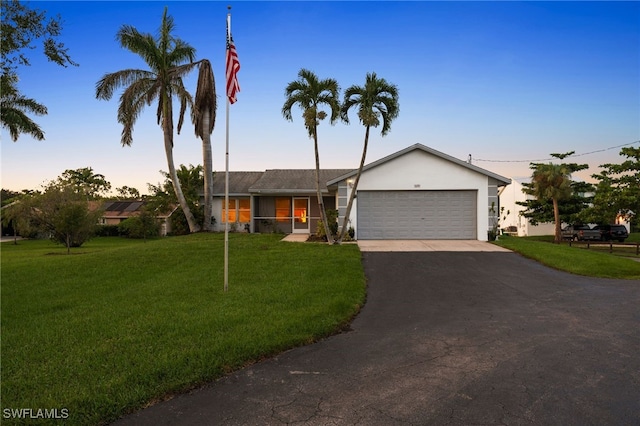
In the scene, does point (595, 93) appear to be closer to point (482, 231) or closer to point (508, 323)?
point (482, 231)

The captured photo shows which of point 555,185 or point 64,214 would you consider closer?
point 64,214

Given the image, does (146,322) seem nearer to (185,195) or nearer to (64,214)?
(64,214)

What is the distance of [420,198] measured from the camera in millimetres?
17969

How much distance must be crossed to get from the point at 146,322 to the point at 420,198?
14450 millimetres

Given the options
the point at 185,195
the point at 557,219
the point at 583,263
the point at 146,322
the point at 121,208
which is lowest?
the point at 146,322

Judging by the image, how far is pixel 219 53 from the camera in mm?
20969

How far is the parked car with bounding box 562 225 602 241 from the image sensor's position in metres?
29.9

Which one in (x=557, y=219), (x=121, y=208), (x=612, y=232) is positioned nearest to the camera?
(x=557, y=219)

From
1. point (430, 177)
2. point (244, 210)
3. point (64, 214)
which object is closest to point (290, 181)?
point (244, 210)

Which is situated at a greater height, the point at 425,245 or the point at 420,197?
the point at 420,197

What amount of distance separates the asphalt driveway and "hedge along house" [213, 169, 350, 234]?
15.6 metres

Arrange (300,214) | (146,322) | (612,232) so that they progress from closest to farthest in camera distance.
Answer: (146,322) < (300,214) < (612,232)

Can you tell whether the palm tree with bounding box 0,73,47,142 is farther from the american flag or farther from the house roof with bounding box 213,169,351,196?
the house roof with bounding box 213,169,351,196
